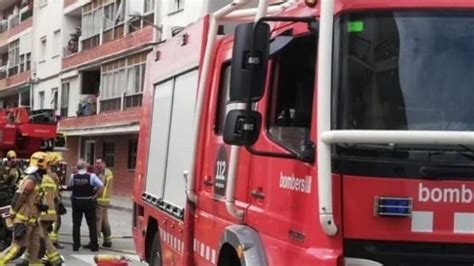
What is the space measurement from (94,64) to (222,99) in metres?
29.4

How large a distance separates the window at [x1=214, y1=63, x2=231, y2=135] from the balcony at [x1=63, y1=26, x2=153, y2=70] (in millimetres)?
22621

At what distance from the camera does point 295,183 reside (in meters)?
4.34

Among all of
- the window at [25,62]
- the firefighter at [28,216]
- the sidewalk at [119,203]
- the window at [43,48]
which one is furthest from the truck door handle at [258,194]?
the window at [25,62]

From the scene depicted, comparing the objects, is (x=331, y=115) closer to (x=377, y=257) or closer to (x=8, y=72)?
(x=377, y=257)

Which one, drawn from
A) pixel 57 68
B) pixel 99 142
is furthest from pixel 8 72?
pixel 99 142

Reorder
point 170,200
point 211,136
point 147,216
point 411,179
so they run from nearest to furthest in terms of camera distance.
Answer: point 411,179 → point 211,136 → point 170,200 → point 147,216

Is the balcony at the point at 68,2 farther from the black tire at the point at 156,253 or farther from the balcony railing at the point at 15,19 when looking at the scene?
the black tire at the point at 156,253

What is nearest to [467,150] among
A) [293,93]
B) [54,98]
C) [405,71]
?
[405,71]

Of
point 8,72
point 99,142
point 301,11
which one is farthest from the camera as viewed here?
point 8,72

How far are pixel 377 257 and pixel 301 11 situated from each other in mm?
1490

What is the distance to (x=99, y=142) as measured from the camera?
118 feet

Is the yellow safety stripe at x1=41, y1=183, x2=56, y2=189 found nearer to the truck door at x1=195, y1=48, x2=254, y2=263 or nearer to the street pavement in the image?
the street pavement

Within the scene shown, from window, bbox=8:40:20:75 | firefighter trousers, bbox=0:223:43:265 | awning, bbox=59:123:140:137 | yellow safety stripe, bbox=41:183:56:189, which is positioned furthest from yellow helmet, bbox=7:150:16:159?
window, bbox=8:40:20:75

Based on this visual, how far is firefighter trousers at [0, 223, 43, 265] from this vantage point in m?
9.69
